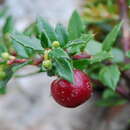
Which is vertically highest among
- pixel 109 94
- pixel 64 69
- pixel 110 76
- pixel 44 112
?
pixel 64 69

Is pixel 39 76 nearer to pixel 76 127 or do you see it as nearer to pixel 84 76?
pixel 76 127

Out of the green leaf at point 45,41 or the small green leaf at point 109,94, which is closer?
the green leaf at point 45,41

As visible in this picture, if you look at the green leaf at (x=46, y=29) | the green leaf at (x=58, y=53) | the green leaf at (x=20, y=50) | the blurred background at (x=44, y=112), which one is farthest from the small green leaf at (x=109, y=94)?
the green leaf at (x=58, y=53)

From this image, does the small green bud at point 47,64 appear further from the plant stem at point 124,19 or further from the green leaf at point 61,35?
the plant stem at point 124,19

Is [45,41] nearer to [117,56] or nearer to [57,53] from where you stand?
[57,53]

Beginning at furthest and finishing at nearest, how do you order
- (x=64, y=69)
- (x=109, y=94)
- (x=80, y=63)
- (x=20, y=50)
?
(x=109, y=94) < (x=20, y=50) < (x=80, y=63) < (x=64, y=69)

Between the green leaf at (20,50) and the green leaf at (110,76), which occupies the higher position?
the green leaf at (20,50)

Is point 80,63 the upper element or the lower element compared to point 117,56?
upper

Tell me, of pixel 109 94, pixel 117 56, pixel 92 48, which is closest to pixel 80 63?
pixel 92 48
